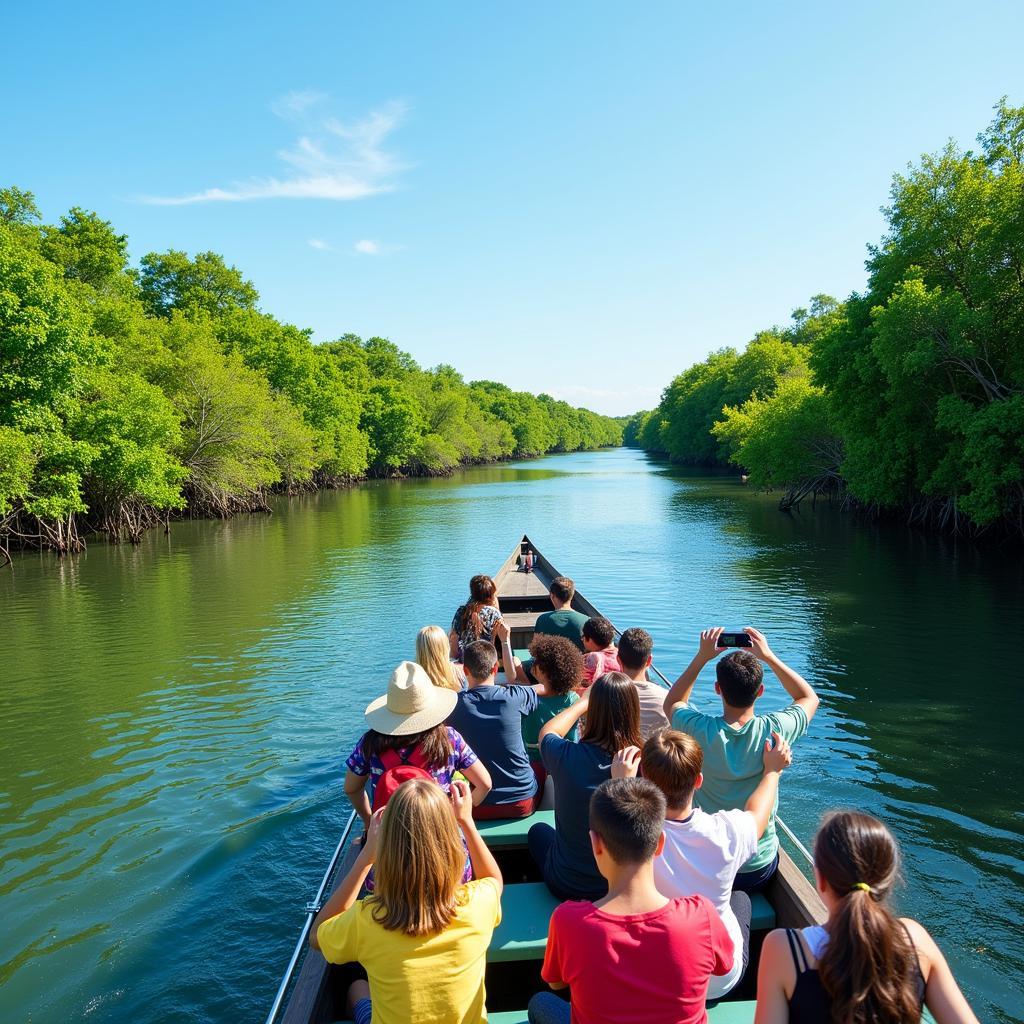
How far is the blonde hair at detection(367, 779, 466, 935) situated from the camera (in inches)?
100

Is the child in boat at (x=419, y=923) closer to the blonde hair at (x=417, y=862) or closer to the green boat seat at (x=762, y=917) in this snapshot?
the blonde hair at (x=417, y=862)

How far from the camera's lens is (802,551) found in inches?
1013

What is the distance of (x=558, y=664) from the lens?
205 inches

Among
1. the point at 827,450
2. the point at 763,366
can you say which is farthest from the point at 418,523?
the point at 763,366

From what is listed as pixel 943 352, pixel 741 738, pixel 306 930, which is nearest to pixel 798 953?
pixel 741 738

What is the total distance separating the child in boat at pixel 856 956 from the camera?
209 cm

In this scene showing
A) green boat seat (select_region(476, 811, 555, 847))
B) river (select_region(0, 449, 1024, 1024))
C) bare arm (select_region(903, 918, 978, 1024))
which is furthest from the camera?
river (select_region(0, 449, 1024, 1024))

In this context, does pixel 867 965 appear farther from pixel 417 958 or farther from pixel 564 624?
pixel 564 624

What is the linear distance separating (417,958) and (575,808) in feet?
4.74

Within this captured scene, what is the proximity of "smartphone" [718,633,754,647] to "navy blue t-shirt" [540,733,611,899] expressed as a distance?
3.83ft

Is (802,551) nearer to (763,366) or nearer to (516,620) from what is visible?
(516,620)

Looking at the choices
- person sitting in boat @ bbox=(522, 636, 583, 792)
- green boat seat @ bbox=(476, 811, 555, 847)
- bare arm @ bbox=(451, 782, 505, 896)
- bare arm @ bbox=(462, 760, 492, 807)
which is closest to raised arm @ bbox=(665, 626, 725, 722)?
person sitting in boat @ bbox=(522, 636, 583, 792)

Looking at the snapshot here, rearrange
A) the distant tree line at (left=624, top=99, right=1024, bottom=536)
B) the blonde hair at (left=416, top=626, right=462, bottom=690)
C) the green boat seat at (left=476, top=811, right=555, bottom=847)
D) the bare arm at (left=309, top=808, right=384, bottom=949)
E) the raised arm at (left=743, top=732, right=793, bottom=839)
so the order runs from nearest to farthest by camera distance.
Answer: the bare arm at (left=309, top=808, right=384, bottom=949) → the raised arm at (left=743, top=732, right=793, bottom=839) → the green boat seat at (left=476, top=811, right=555, bottom=847) → the blonde hair at (left=416, top=626, right=462, bottom=690) → the distant tree line at (left=624, top=99, right=1024, bottom=536)

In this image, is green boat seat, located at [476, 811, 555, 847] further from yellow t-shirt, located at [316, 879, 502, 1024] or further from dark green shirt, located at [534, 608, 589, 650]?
dark green shirt, located at [534, 608, 589, 650]
